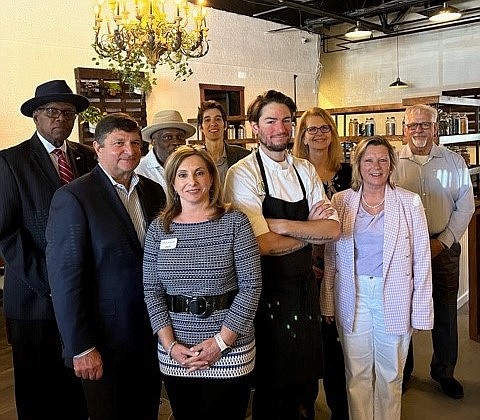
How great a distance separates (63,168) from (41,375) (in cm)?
94

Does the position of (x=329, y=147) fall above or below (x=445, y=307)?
above

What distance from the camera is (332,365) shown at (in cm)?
277

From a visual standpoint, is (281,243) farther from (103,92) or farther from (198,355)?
(103,92)

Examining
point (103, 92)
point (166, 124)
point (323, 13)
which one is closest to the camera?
point (166, 124)

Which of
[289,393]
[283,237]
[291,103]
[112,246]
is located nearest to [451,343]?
[289,393]

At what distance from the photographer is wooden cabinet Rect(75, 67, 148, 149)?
21.9 ft

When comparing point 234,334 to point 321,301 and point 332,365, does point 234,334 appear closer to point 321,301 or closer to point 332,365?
point 321,301

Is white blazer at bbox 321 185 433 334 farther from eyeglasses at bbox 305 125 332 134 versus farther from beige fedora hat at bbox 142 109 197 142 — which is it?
beige fedora hat at bbox 142 109 197 142

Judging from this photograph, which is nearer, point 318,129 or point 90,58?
point 318,129

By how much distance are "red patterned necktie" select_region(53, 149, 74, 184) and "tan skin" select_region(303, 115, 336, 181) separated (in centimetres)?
124

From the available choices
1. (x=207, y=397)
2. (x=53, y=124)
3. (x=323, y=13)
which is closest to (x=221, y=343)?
(x=207, y=397)

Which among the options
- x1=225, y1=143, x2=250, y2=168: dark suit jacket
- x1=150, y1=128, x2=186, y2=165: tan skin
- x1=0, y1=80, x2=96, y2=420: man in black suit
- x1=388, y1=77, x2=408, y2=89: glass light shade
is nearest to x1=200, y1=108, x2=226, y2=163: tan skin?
x1=225, y1=143, x2=250, y2=168: dark suit jacket

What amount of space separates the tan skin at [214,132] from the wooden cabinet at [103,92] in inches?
146

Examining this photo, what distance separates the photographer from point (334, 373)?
279 cm
